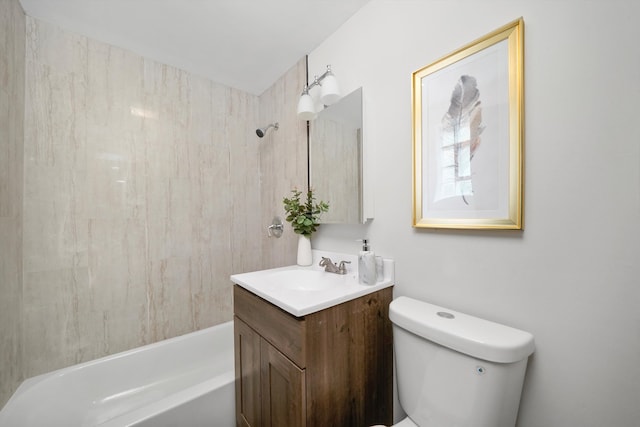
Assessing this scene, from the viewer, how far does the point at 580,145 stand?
0.63 meters

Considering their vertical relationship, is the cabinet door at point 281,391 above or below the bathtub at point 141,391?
above

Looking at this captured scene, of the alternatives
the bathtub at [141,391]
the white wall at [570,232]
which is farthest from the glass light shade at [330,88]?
the bathtub at [141,391]

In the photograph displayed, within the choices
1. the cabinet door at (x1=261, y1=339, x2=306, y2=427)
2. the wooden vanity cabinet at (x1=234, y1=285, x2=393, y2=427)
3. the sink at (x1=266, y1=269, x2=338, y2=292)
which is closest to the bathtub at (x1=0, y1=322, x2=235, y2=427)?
the wooden vanity cabinet at (x1=234, y1=285, x2=393, y2=427)

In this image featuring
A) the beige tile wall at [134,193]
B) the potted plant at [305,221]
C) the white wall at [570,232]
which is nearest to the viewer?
the white wall at [570,232]

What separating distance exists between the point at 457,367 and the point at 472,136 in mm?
736

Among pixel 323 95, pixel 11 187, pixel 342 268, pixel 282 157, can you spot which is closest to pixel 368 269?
pixel 342 268

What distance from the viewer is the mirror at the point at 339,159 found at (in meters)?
1.20

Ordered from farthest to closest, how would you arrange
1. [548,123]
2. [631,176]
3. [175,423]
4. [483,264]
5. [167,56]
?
[167,56] < [175,423] < [483,264] < [548,123] < [631,176]

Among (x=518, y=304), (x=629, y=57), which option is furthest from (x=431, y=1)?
(x=518, y=304)

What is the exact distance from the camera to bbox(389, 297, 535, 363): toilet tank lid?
0.62 metres

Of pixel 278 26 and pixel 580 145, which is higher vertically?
pixel 278 26

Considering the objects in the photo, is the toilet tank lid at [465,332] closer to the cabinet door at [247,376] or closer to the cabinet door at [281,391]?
the cabinet door at [281,391]

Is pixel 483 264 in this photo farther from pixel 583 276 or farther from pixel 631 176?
pixel 631 176

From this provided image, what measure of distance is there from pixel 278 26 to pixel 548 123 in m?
1.38
